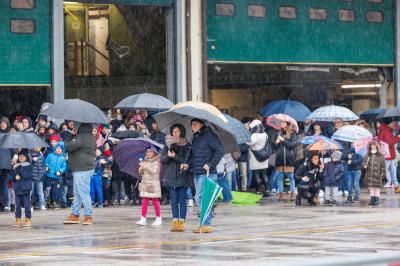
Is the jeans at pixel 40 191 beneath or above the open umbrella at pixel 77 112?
beneath

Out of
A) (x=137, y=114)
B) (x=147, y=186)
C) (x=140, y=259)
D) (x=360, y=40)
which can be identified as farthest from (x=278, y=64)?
(x=140, y=259)

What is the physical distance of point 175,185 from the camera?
15883 mm

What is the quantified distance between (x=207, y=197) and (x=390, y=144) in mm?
11399

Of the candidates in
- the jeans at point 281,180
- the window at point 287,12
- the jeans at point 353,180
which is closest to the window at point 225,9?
the window at point 287,12

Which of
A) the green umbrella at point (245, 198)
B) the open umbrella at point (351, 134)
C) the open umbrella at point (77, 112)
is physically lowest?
the green umbrella at point (245, 198)

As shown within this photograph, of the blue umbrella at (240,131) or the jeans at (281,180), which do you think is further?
the jeans at (281,180)

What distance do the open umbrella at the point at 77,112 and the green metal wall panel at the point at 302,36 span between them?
8774 millimetres

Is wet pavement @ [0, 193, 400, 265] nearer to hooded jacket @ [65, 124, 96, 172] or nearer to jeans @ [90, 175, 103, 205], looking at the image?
hooded jacket @ [65, 124, 96, 172]

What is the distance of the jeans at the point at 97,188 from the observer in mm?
21609

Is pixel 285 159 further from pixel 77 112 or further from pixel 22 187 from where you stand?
pixel 22 187

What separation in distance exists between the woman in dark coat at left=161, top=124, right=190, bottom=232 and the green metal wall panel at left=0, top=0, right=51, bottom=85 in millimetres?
8295

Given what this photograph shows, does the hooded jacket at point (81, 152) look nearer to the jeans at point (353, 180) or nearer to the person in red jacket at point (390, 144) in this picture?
the jeans at point (353, 180)

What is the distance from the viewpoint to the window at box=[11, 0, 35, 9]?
2345cm

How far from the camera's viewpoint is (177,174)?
15945mm
